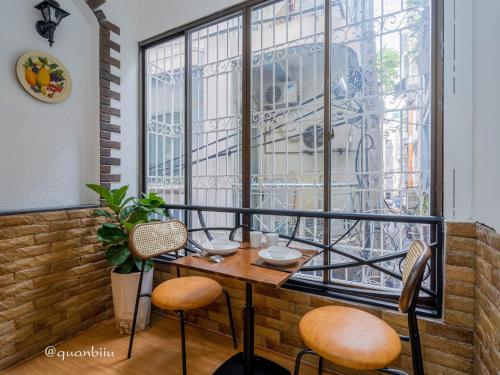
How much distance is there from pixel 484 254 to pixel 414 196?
0.48m

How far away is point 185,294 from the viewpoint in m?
1.61

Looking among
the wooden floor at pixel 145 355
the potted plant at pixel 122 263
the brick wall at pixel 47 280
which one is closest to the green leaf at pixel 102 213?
the potted plant at pixel 122 263

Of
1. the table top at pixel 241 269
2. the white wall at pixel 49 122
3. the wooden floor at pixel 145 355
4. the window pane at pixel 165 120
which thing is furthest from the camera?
the window pane at pixel 165 120

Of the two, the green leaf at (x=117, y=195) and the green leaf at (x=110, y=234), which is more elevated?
the green leaf at (x=117, y=195)

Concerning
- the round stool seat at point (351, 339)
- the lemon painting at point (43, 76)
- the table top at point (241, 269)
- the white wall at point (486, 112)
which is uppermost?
the lemon painting at point (43, 76)

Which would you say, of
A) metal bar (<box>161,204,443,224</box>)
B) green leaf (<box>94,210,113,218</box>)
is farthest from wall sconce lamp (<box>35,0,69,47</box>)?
metal bar (<box>161,204,443,224</box>)

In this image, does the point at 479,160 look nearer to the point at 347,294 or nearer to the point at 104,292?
the point at 347,294

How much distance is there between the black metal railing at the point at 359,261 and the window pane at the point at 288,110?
0.11 m

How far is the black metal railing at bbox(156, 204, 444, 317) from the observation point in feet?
4.82

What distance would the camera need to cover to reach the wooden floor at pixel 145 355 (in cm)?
171

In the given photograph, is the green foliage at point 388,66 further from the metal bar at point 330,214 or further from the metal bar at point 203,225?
the metal bar at point 203,225

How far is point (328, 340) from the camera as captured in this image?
42.8 inches

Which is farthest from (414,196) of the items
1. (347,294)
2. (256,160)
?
(256,160)

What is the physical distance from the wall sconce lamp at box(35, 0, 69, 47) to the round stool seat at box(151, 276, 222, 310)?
6.66ft
